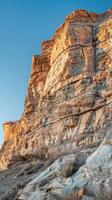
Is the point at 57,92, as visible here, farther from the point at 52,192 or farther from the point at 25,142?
the point at 52,192

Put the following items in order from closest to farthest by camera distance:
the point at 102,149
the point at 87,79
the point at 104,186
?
1. the point at 104,186
2. the point at 102,149
3. the point at 87,79

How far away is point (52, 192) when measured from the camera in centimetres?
1814

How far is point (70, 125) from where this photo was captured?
3047 centimetres

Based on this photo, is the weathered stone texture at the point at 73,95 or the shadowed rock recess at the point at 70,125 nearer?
the shadowed rock recess at the point at 70,125

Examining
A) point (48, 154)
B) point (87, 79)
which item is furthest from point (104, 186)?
point (87, 79)

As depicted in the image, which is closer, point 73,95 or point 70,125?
point 70,125

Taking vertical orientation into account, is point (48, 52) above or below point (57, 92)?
above

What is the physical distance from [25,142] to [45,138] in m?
5.70

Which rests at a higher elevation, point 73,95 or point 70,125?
point 73,95

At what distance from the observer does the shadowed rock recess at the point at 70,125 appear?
18.4m

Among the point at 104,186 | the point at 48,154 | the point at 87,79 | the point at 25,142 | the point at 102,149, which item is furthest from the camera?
the point at 25,142

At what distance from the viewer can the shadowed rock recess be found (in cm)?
1841

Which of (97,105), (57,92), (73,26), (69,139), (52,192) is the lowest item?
(52,192)

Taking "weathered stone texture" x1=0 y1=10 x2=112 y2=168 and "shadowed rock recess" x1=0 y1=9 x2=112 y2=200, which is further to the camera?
"weathered stone texture" x1=0 y1=10 x2=112 y2=168
